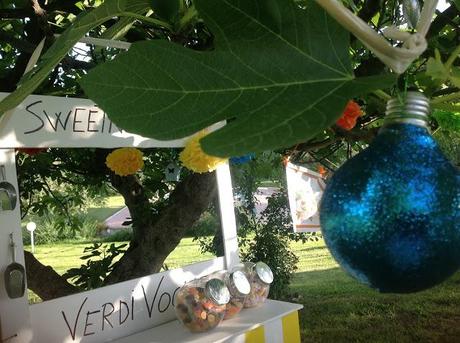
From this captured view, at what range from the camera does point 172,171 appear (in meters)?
1.46

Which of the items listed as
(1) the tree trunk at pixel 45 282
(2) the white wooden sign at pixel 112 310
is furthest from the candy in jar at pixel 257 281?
(1) the tree trunk at pixel 45 282

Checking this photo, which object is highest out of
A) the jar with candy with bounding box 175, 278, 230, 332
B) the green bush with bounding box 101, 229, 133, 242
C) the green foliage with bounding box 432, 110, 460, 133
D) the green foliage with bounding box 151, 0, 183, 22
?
the green foliage with bounding box 151, 0, 183, 22

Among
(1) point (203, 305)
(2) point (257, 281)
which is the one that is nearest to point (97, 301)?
(1) point (203, 305)

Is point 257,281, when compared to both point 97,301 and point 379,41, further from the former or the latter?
point 379,41

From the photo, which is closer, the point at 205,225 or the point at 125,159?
the point at 125,159

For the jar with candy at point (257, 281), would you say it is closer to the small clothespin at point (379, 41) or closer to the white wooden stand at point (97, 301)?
the white wooden stand at point (97, 301)

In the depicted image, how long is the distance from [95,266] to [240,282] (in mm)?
467

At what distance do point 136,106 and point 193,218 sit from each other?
119cm

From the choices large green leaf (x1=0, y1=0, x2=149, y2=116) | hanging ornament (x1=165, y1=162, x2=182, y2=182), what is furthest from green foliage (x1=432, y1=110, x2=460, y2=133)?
hanging ornament (x1=165, y1=162, x2=182, y2=182)

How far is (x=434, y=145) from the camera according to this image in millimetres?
283

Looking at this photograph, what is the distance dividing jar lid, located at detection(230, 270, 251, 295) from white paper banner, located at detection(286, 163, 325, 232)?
0.19 metres

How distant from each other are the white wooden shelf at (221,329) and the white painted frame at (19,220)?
3 cm

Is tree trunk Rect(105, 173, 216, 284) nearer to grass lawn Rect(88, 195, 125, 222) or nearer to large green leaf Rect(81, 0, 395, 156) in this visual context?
grass lawn Rect(88, 195, 125, 222)

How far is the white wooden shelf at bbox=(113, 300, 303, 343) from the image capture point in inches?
43.6
